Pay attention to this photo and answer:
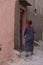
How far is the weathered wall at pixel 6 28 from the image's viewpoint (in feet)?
31.7

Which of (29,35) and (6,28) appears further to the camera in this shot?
(29,35)

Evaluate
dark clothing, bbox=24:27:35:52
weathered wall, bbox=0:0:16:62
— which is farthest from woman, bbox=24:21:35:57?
weathered wall, bbox=0:0:16:62

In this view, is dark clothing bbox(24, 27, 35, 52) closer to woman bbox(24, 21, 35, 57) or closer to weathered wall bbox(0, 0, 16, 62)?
woman bbox(24, 21, 35, 57)

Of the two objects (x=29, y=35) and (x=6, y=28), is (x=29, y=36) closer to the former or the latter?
(x=29, y=35)

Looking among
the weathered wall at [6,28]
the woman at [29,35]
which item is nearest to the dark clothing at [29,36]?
the woman at [29,35]

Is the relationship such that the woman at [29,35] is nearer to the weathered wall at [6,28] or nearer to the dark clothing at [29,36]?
the dark clothing at [29,36]

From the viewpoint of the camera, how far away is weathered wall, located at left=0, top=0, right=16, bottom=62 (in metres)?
9.65

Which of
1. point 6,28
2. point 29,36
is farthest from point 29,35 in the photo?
point 6,28

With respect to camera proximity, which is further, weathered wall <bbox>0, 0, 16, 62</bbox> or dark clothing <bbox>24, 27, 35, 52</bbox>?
dark clothing <bbox>24, 27, 35, 52</bbox>

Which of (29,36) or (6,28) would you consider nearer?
(6,28)

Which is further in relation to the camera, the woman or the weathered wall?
the woman

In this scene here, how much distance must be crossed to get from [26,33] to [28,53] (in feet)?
3.05

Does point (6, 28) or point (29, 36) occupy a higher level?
point (6, 28)

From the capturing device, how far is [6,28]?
10055 mm
